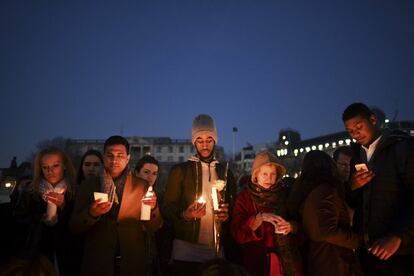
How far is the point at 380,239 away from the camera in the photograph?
3.68 m

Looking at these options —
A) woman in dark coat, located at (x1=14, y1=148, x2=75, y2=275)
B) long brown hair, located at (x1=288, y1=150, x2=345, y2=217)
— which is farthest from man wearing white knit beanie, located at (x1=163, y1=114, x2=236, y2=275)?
woman in dark coat, located at (x1=14, y1=148, x2=75, y2=275)

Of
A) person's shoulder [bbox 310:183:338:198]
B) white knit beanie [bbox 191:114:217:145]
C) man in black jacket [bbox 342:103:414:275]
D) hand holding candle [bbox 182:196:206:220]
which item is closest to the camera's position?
man in black jacket [bbox 342:103:414:275]

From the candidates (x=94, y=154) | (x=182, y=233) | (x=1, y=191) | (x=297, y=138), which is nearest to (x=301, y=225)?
(x=182, y=233)

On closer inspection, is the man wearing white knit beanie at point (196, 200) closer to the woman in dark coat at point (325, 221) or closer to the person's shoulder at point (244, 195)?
the person's shoulder at point (244, 195)

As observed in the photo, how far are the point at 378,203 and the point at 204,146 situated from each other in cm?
243

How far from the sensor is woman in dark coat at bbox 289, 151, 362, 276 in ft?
12.4

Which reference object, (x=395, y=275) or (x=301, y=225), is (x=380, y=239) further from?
(x=301, y=225)

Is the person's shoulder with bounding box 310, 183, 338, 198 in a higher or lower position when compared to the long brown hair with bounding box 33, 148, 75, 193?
lower

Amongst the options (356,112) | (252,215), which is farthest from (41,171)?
(356,112)

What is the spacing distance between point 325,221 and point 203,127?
2.25 metres

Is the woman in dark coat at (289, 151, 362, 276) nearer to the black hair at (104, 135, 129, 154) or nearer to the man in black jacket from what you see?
the man in black jacket

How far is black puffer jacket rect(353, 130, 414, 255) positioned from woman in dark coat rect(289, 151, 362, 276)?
267 mm

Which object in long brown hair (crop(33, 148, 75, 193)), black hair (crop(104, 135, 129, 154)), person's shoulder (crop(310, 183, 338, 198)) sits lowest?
person's shoulder (crop(310, 183, 338, 198))

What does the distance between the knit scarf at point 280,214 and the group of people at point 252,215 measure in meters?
0.01
